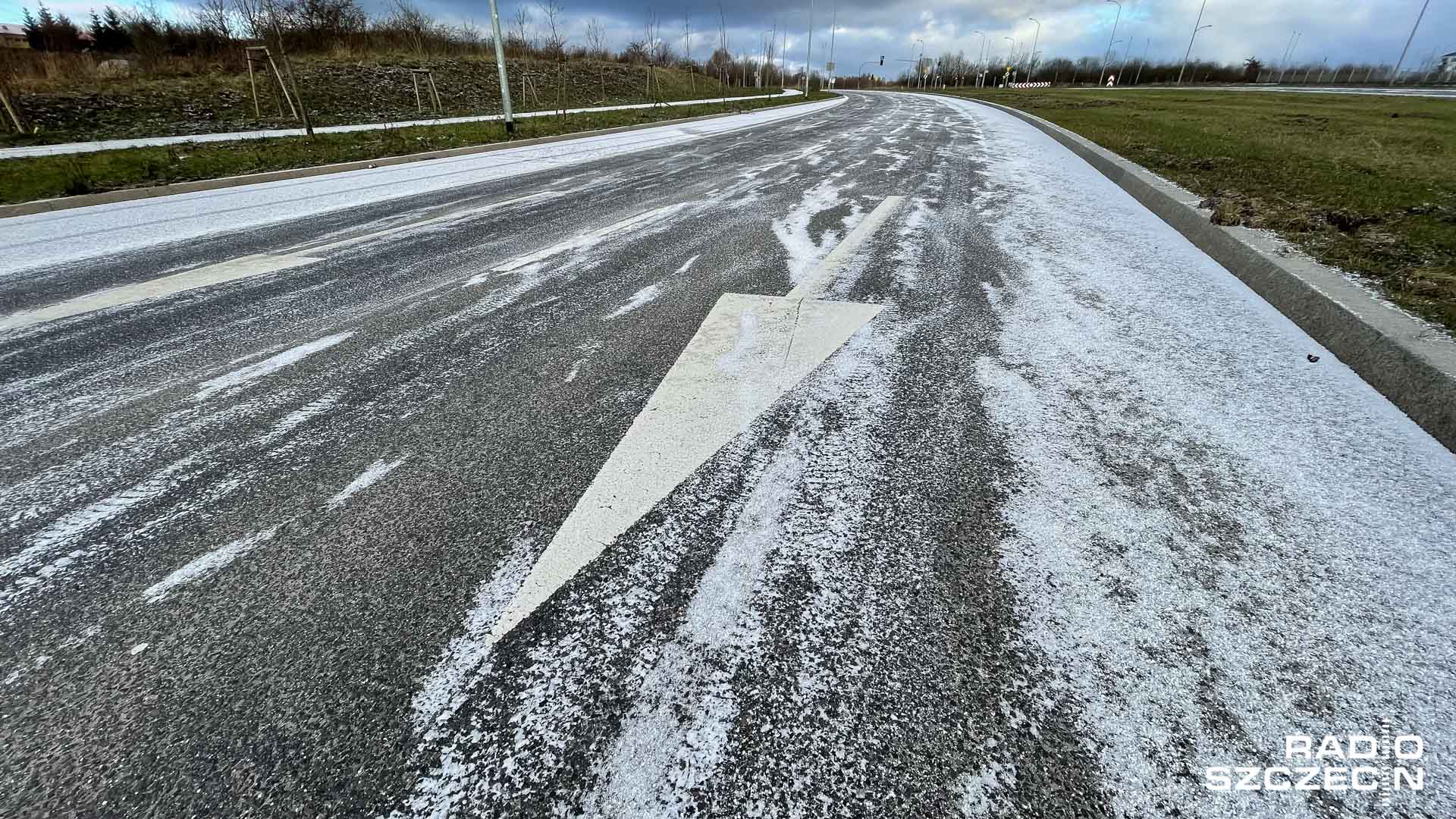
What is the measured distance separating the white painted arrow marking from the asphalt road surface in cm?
2

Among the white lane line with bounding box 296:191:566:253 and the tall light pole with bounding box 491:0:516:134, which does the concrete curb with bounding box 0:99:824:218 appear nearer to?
the tall light pole with bounding box 491:0:516:134

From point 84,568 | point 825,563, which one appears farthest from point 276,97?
point 825,563

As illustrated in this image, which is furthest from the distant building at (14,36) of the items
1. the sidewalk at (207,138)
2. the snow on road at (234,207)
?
the snow on road at (234,207)

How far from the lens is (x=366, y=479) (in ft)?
5.97

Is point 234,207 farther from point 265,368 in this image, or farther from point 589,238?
Result: point 265,368

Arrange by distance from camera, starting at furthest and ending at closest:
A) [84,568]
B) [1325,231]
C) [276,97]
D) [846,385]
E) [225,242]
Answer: [276,97]
[225,242]
[1325,231]
[846,385]
[84,568]

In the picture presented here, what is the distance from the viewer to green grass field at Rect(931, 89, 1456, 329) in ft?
11.0

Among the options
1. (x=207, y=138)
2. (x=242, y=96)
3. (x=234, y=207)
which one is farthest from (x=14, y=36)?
(x=234, y=207)

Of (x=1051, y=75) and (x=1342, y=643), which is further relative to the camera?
(x=1051, y=75)

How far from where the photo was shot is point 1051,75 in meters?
86.3

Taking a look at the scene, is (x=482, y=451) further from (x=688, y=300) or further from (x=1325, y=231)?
(x=1325, y=231)

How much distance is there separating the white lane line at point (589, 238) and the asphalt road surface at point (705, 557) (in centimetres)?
73

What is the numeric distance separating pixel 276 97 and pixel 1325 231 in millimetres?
22646

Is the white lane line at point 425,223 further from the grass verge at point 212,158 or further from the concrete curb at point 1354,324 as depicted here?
the concrete curb at point 1354,324
